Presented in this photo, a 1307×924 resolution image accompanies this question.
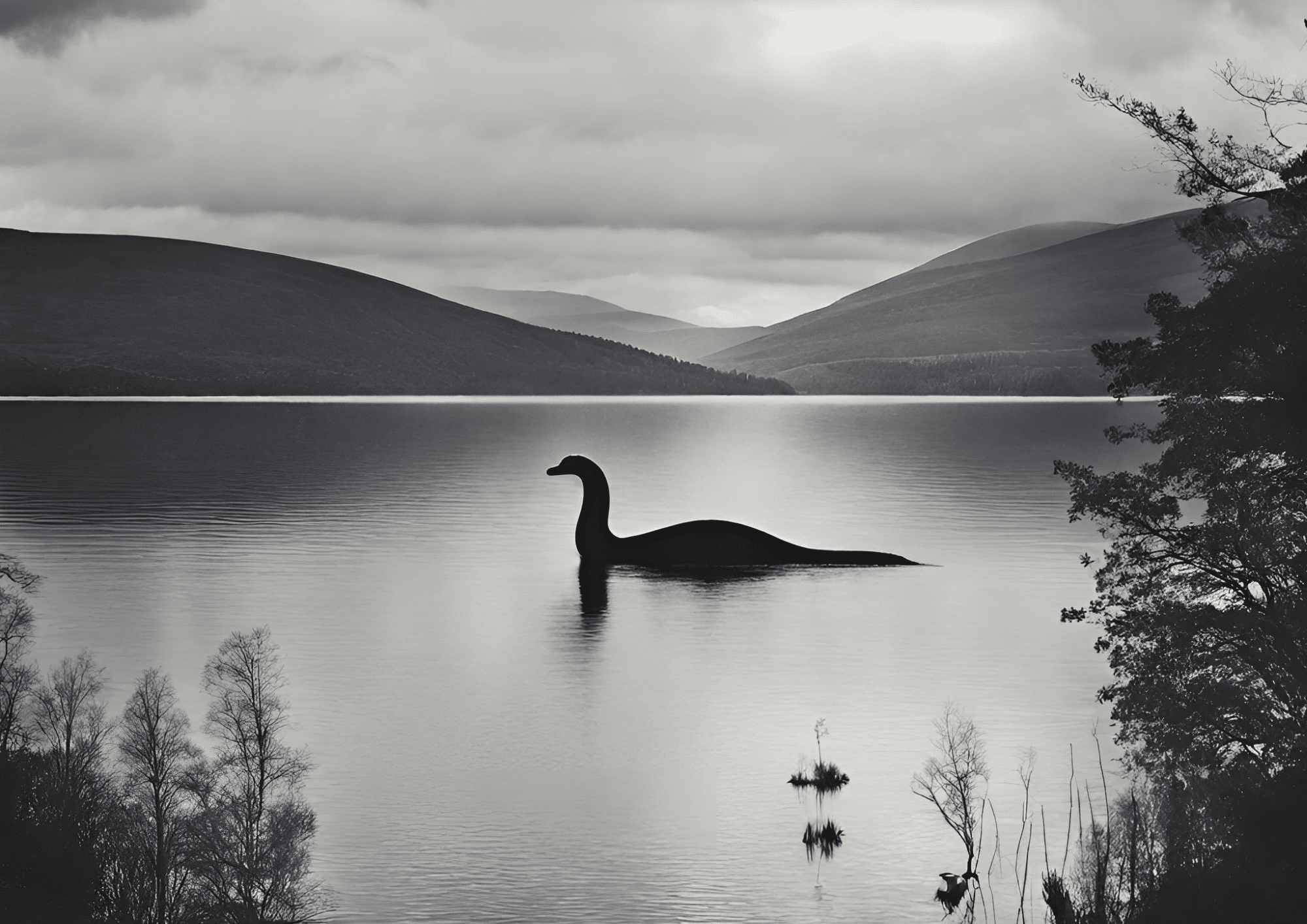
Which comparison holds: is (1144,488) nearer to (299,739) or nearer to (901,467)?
(299,739)

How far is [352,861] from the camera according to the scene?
19.0 meters

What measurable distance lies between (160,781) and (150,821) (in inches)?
20.0

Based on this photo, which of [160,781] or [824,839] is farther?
[824,839]

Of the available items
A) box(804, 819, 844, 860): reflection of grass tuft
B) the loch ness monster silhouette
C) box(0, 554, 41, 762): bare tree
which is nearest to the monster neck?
the loch ness monster silhouette

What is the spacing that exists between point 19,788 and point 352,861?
400 centimetres

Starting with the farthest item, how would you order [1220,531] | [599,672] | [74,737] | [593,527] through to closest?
[593,527] → [599,672] → [74,737] → [1220,531]

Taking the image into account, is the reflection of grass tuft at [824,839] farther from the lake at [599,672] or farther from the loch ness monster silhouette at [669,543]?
the loch ness monster silhouette at [669,543]

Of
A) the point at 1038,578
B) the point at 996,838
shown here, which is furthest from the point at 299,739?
the point at 1038,578

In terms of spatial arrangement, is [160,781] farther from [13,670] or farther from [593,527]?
[593,527]

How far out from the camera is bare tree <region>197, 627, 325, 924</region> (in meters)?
16.8

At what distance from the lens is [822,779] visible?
71.9ft

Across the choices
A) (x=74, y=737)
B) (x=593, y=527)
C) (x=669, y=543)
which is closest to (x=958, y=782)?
(x=74, y=737)

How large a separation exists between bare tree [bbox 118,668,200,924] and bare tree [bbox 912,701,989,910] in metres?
8.77

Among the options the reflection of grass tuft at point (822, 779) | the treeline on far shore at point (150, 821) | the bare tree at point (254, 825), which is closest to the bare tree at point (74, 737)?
the treeline on far shore at point (150, 821)
